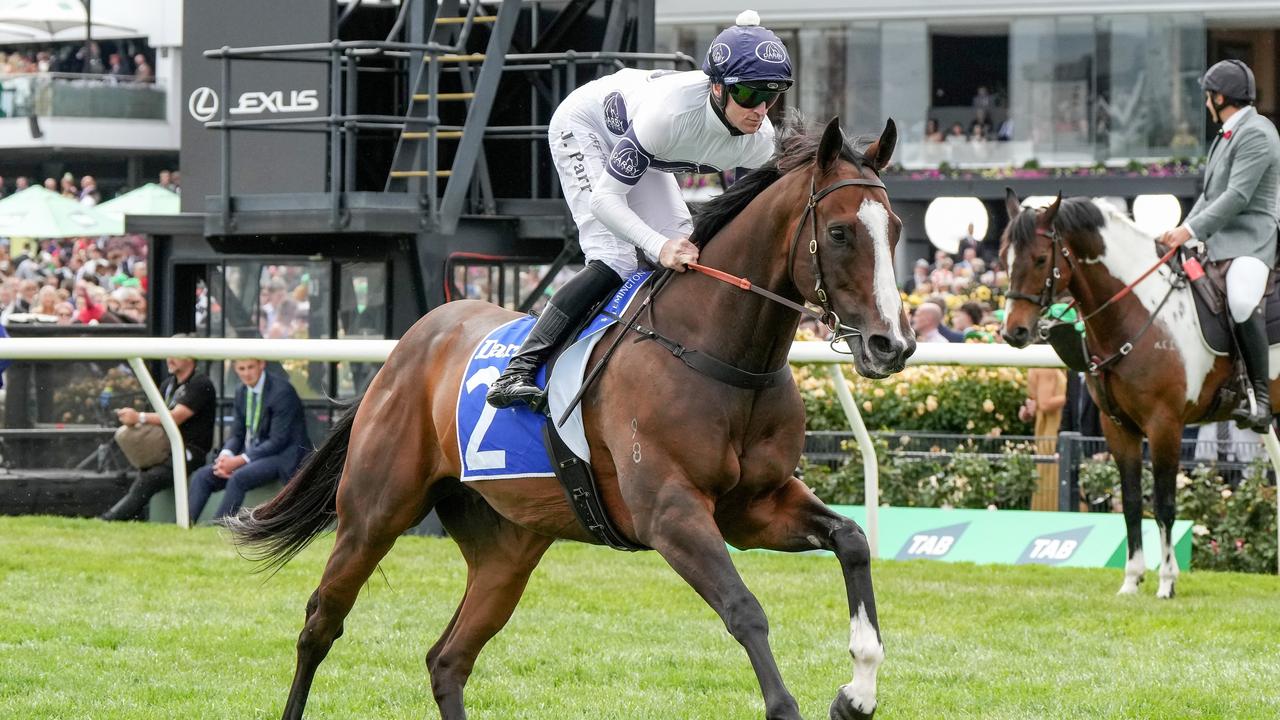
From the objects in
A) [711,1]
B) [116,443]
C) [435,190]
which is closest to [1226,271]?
[435,190]

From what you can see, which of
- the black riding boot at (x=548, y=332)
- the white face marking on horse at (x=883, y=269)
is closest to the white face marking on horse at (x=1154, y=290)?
the black riding boot at (x=548, y=332)

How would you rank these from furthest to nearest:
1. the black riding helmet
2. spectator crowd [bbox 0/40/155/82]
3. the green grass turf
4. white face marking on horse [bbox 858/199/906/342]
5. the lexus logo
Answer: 1. spectator crowd [bbox 0/40/155/82]
2. the lexus logo
3. the black riding helmet
4. the green grass turf
5. white face marking on horse [bbox 858/199/906/342]

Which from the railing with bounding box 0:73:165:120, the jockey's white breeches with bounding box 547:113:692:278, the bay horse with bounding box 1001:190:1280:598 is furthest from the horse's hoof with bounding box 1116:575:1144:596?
the railing with bounding box 0:73:165:120

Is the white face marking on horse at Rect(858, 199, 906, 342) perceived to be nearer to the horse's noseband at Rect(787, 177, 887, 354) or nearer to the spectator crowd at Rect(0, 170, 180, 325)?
the horse's noseband at Rect(787, 177, 887, 354)

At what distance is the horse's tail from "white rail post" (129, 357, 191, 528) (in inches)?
153

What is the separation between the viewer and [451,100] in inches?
441

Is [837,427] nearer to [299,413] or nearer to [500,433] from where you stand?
[299,413]

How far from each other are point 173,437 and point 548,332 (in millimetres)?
5378

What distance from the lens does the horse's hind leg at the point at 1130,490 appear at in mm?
7797

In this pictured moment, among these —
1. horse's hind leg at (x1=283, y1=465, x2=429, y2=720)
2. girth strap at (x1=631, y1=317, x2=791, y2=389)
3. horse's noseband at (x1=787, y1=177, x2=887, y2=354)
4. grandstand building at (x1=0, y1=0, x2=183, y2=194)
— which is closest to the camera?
horse's noseband at (x1=787, y1=177, x2=887, y2=354)

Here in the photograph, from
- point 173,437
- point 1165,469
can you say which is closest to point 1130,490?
point 1165,469

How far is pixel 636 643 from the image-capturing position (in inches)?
255

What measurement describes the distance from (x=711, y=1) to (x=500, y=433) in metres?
22.6

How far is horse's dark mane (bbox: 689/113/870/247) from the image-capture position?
4414 mm
